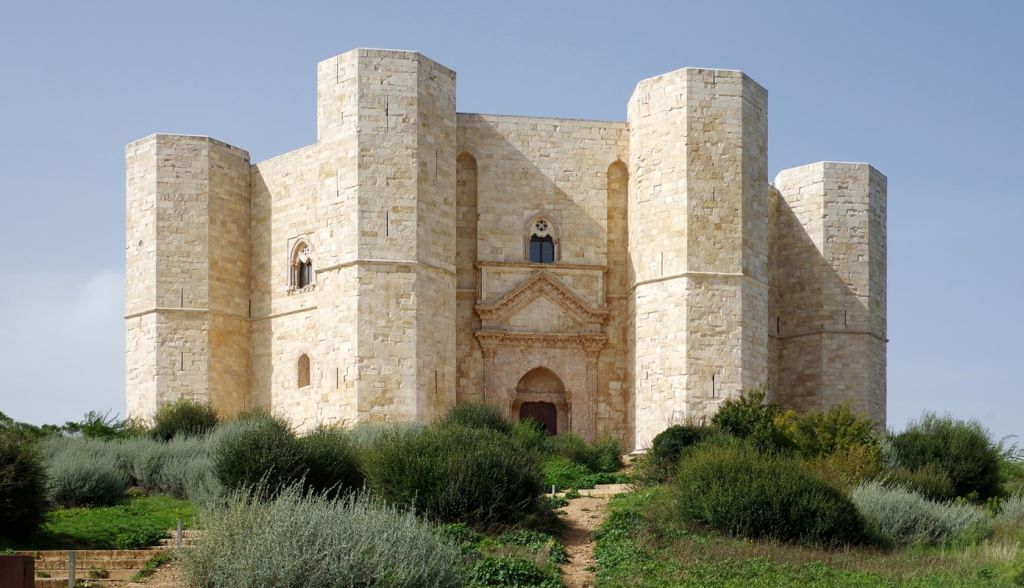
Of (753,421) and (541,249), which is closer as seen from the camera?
(753,421)

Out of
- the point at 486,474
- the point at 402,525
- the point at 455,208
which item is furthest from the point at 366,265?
the point at 402,525

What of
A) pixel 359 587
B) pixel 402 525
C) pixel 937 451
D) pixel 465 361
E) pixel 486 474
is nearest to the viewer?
pixel 359 587

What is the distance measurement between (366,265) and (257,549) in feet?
46.4

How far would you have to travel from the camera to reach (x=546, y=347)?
91.8 ft

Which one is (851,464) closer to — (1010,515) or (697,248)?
(1010,515)

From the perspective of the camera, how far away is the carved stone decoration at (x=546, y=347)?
91.2ft

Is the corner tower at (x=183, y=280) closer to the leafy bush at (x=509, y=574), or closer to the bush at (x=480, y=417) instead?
the bush at (x=480, y=417)

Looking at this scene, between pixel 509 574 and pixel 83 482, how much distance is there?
26.7 ft

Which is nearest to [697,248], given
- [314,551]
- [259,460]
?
[259,460]

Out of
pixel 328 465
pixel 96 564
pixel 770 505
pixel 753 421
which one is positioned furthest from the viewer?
pixel 753 421

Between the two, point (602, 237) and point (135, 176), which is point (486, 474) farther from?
point (135, 176)

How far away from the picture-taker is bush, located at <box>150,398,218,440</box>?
84.2ft

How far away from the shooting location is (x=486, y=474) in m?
16.9

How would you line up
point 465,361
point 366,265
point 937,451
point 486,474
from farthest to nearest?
point 465,361, point 366,265, point 937,451, point 486,474
